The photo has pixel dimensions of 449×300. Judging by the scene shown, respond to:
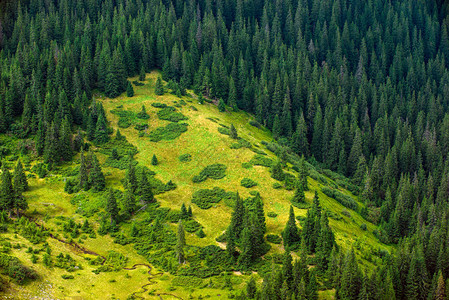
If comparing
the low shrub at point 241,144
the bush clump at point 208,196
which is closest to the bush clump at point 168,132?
the low shrub at point 241,144

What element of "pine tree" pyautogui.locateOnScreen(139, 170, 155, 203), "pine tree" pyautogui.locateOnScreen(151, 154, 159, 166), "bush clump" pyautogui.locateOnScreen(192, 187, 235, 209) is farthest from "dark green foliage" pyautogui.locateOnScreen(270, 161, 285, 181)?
"pine tree" pyautogui.locateOnScreen(139, 170, 155, 203)

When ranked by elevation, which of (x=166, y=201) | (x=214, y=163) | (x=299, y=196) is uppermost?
(x=214, y=163)

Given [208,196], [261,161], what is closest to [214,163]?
[261,161]

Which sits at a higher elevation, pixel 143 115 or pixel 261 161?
pixel 143 115

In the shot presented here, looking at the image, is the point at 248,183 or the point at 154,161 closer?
the point at 248,183

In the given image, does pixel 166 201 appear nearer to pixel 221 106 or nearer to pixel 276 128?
pixel 221 106

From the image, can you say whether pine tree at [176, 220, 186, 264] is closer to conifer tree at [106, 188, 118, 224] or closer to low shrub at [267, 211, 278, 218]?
conifer tree at [106, 188, 118, 224]

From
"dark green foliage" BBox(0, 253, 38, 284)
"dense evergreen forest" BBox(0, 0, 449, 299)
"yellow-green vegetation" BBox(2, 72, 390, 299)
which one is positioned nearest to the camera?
"dark green foliage" BBox(0, 253, 38, 284)

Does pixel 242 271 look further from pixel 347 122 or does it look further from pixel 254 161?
pixel 347 122
